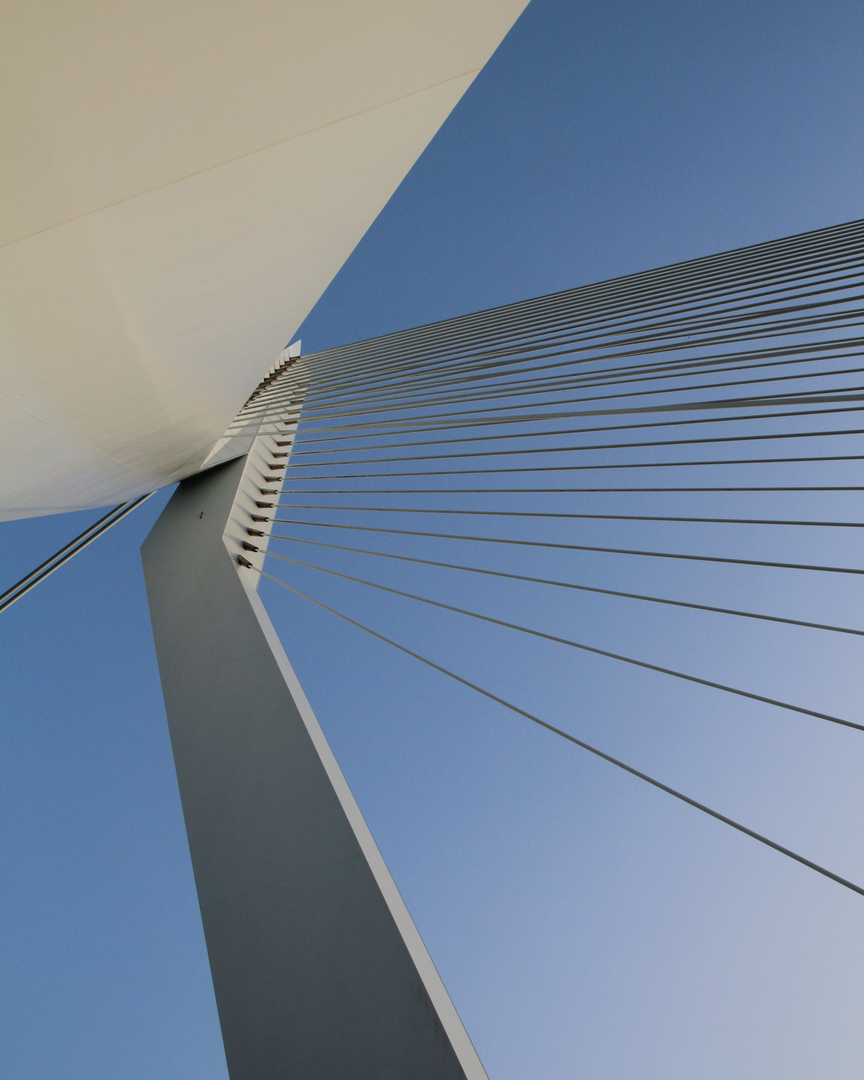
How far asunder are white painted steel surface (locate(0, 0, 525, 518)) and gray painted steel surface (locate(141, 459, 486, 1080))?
1132 mm

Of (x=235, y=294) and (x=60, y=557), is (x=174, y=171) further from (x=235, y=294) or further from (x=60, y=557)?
(x=60, y=557)

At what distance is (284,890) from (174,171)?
80.6 inches

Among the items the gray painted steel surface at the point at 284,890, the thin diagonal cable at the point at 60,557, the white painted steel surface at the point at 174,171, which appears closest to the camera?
the white painted steel surface at the point at 174,171

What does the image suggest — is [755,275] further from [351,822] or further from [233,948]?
[233,948]

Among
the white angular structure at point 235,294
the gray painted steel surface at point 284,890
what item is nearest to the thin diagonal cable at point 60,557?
the white angular structure at point 235,294

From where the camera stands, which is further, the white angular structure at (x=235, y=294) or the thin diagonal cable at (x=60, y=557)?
the thin diagonal cable at (x=60, y=557)

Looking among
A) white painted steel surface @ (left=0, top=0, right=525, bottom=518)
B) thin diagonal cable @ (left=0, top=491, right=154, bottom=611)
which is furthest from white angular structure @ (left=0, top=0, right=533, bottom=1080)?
thin diagonal cable @ (left=0, top=491, right=154, bottom=611)

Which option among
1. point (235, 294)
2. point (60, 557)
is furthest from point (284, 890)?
point (60, 557)

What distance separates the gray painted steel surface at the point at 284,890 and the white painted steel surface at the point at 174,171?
1.13 m

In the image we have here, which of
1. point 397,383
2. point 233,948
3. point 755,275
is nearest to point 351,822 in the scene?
point 233,948

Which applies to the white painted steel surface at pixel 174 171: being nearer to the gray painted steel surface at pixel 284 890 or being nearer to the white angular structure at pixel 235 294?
the white angular structure at pixel 235 294

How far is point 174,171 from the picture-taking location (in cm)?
149

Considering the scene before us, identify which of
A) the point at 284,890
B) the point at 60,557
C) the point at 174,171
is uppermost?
the point at 174,171

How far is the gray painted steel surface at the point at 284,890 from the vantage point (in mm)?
1653
